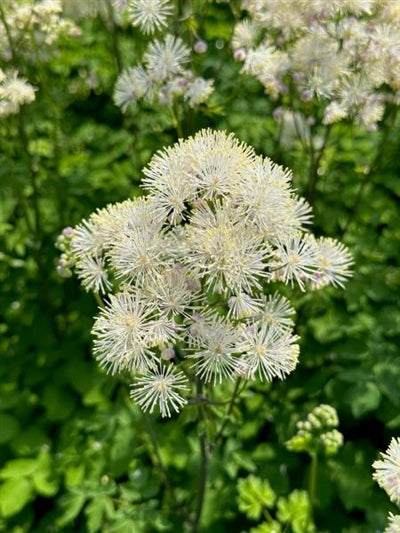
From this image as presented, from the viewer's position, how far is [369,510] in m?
2.54

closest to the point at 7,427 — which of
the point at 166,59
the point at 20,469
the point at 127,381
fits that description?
the point at 20,469

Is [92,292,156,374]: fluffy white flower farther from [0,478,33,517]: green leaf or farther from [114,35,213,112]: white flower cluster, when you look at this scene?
[114,35,213,112]: white flower cluster

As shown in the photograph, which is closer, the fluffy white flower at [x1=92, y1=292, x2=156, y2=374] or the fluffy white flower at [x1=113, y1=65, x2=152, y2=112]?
the fluffy white flower at [x1=92, y1=292, x2=156, y2=374]

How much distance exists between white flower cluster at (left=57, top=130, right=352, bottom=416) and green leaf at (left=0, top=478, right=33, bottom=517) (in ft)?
3.61

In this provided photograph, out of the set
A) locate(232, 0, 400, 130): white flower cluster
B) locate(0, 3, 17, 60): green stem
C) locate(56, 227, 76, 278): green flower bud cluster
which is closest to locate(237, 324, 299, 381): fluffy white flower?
Answer: locate(56, 227, 76, 278): green flower bud cluster

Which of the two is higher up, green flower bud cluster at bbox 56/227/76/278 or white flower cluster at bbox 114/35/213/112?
white flower cluster at bbox 114/35/213/112

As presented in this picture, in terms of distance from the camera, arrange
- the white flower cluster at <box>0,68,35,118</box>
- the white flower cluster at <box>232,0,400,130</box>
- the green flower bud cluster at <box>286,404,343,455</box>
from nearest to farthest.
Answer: the green flower bud cluster at <box>286,404,343,455</box>, the white flower cluster at <box>232,0,400,130</box>, the white flower cluster at <box>0,68,35,118</box>

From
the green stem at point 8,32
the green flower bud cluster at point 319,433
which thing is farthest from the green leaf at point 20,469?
the green stem at point 8,32

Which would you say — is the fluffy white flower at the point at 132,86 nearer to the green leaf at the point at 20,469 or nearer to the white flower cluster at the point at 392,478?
the green leaf at the point at 20,469

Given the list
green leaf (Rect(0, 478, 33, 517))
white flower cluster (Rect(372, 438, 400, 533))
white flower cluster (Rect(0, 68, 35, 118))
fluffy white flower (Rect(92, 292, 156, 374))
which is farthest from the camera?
white flower cluster (Rect(0, 68, 35, 118))

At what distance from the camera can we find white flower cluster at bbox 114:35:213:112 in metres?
2.72

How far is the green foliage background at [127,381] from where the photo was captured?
8.46 feet

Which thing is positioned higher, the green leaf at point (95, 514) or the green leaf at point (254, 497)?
the green leaf at point (254, 497)

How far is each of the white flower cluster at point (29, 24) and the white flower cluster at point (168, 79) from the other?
479 mm
